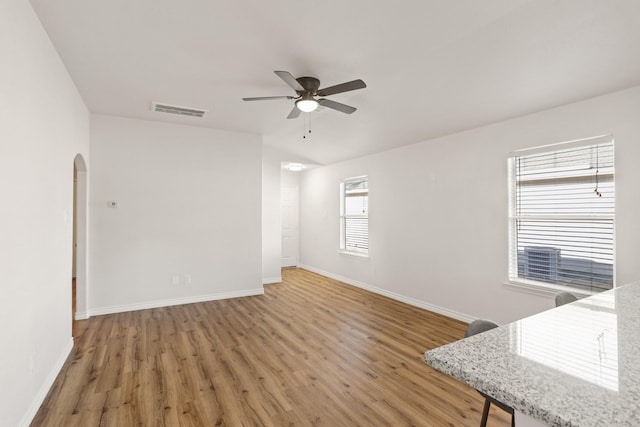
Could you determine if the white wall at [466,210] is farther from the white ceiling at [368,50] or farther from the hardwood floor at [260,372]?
the hardwood floor at [260,372]

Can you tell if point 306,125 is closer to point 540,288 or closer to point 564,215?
point 564,215

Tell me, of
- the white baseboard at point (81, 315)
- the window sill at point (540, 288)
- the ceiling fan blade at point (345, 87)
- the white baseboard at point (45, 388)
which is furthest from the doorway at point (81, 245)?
the window sill at point (540, 288)

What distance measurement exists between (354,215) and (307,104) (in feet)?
12.0

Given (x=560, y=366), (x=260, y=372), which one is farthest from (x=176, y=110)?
(x=560, y=366)

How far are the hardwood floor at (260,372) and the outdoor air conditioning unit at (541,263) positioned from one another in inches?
42.4

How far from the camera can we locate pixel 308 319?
4.43 meters

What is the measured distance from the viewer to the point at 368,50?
9.43ft

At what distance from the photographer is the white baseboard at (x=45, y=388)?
2.21 m

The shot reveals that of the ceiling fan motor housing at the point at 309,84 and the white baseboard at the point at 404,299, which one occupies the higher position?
the ceiling fan motor housing at the point at 309,84

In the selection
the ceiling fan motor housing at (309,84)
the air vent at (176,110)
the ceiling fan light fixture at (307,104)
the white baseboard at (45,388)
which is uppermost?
the air vent at (176,110)

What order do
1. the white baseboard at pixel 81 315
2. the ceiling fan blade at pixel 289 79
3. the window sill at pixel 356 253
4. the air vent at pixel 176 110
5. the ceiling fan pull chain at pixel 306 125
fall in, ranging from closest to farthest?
the ceiling fan blade at pixel 289 79
the air vent at pixel 176 110
the white baseboard at pixel 81 315
the ceiling fan pull chain at pixel 306 125
the window sill at pixel 356 253

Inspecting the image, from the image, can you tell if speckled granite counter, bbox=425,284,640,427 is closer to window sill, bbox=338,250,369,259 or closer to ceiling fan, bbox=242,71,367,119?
ceiling fan, bbox=242,71,367,119

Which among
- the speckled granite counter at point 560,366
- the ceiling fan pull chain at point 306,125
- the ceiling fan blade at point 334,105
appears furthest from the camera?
the ceiling fan pull chain at point 306,125

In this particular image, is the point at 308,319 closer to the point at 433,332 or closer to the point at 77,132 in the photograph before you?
the point at 433,332
